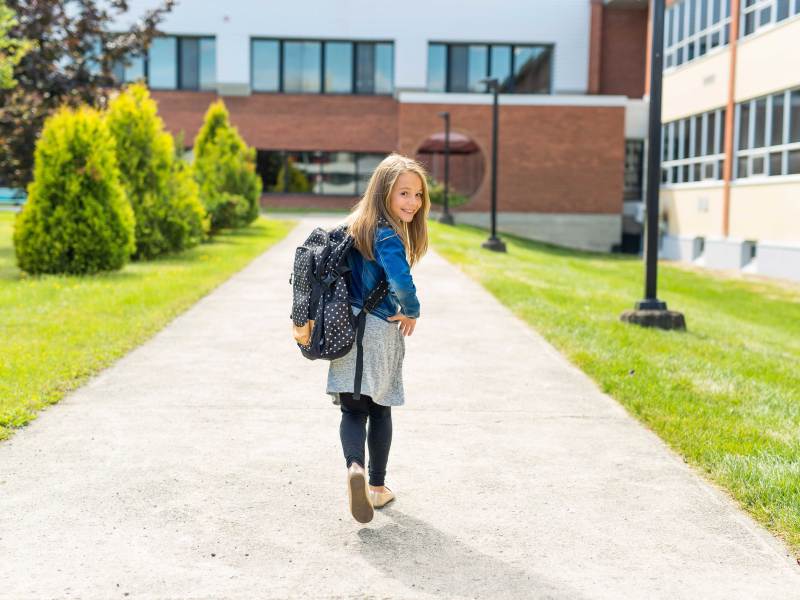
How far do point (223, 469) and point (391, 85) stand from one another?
36095 mm

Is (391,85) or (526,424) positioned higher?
(391,85)

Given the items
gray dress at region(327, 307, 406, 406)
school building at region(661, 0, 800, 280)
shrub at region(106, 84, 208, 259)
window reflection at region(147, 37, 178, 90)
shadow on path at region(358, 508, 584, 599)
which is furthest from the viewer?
window reflection at region(147, 37, 178, 90)

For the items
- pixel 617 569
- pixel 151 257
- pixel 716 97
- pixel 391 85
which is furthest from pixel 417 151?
pixel 617 569

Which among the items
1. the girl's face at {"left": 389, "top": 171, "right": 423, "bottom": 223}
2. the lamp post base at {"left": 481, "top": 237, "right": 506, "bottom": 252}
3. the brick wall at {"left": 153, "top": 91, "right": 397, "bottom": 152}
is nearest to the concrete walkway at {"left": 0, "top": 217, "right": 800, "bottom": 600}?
the girl's face at {"left": 389, "top": 171, "right": 423, "bottom": 223}

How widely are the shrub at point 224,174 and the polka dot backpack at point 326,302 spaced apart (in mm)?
18669

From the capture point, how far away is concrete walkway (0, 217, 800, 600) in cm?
358

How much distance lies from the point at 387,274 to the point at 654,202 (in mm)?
6855

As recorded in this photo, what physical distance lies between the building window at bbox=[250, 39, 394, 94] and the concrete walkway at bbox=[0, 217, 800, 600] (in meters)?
33.5

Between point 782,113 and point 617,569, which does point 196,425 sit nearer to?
point 617,569

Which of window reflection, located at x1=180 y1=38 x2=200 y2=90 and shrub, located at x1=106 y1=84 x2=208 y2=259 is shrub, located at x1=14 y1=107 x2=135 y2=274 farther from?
window reflection, located at x1=180 y1=38 x2=200 y2=90

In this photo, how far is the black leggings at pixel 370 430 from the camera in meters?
4.30

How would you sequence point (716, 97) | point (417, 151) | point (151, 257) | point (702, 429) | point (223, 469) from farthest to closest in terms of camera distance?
point (417, 151) < point (716, 97) < point (151, 257) < point (702, 429) < point (223, 469)

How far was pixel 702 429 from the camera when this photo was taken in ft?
18.9

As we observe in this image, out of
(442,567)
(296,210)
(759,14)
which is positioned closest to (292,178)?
(296,210)
